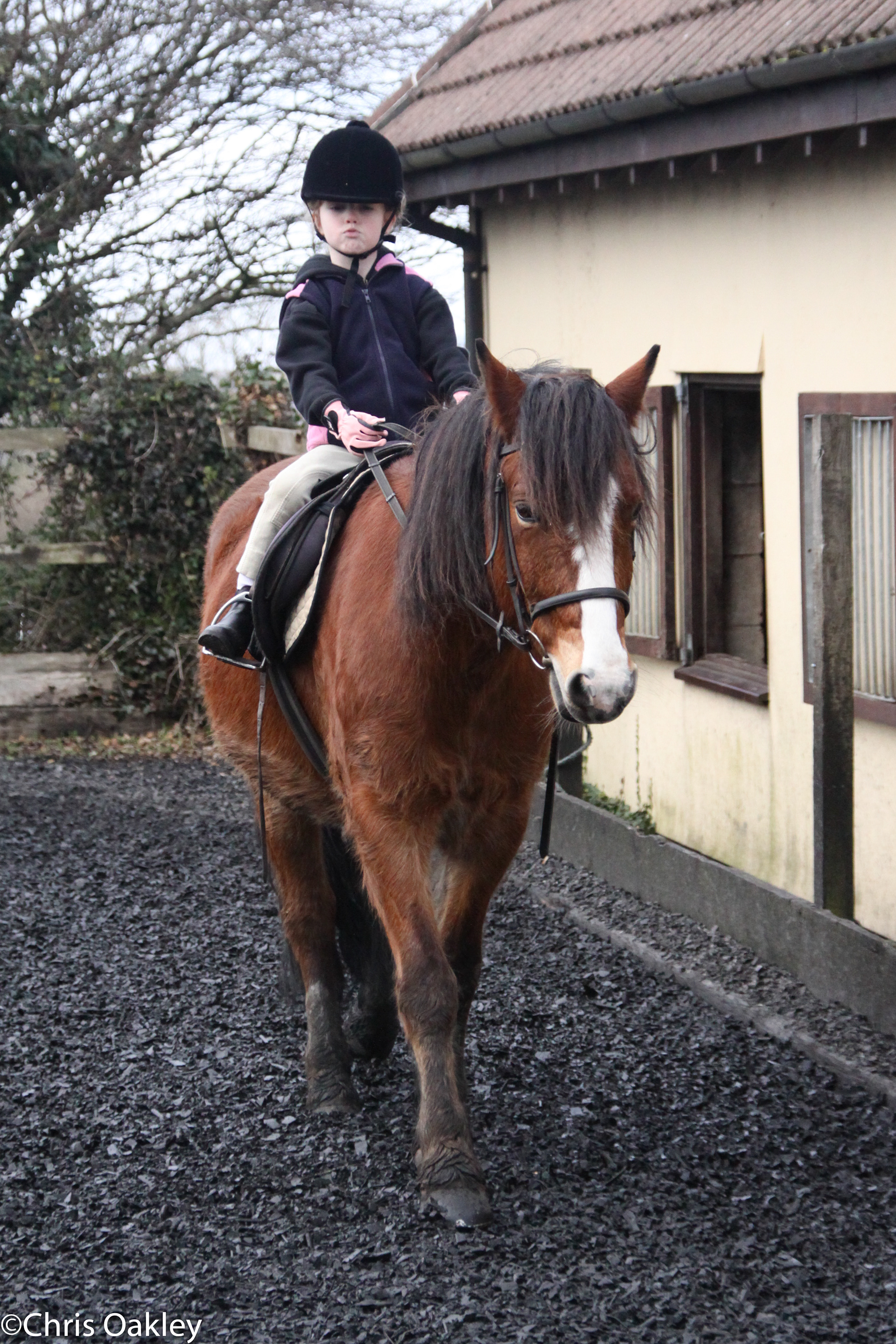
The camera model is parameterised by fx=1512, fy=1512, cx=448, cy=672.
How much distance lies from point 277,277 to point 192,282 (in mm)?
744

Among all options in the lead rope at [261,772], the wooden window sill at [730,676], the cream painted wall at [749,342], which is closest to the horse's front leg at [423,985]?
the lead rope at [261,772]

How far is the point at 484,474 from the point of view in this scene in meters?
3.49

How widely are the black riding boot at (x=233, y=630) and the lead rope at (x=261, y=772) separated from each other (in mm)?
96

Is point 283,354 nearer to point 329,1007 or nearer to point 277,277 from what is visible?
point 329,1007

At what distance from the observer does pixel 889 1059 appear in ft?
14.5

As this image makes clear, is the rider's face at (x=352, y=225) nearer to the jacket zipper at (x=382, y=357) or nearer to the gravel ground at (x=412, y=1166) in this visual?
the jacket zipper at (x=382, y=357)

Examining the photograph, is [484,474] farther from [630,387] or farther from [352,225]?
[352,225]

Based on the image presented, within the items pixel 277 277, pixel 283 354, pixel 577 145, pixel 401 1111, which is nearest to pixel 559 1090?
pixel 401 1111

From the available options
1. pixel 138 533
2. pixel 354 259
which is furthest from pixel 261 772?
pixel 138 533

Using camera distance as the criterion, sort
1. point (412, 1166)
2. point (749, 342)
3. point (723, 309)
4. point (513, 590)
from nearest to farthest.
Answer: point (513, 590) → point (412, 1166) → point (749, 342) → point (723, 309)

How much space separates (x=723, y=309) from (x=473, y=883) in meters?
3.18

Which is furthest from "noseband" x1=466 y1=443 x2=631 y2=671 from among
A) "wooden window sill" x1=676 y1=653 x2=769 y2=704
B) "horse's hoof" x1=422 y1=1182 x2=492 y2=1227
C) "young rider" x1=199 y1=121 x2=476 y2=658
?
"wooden window sill" x1=676 y1=653 x2=769 y2=704

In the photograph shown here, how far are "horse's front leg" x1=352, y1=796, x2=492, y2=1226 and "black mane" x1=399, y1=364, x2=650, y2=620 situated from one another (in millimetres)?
595

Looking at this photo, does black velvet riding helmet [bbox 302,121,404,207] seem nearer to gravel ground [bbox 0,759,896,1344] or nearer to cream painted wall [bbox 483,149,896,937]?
cream painted wall [bbox 483,149,896,937]
